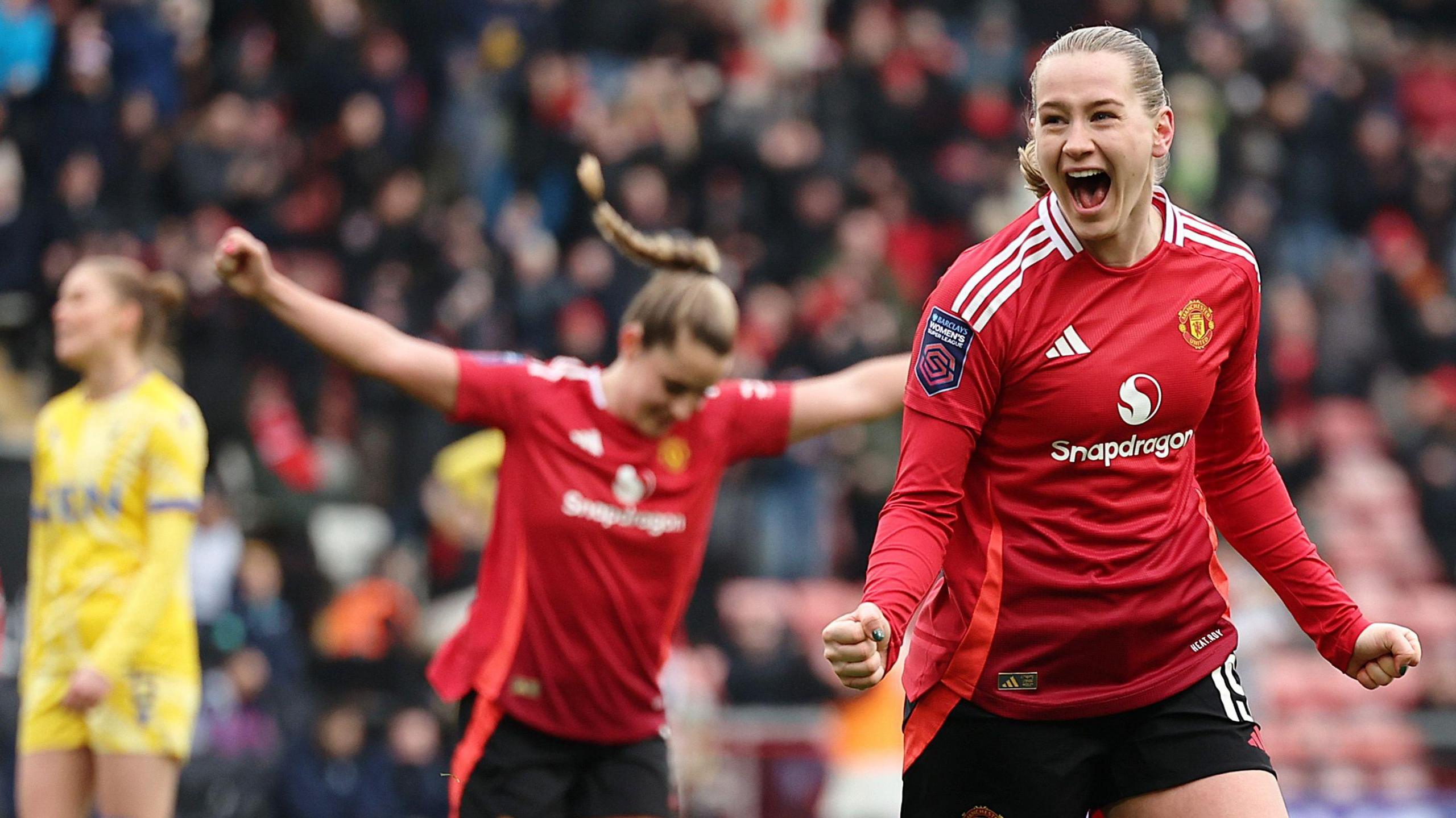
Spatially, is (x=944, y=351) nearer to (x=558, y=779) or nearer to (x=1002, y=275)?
(x=1002, y=275)

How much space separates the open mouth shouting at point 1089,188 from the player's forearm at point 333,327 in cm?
219

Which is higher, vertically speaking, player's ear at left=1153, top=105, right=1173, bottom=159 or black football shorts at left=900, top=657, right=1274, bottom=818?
player's ear at left=1153, top=105, right=1173, bottom=159

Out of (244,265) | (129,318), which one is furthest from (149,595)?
(244,265)

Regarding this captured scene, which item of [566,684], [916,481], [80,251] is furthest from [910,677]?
[80,251]

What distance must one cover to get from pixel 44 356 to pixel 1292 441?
29.1 ft

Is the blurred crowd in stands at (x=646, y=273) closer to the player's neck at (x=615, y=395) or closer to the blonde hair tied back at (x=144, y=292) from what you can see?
the blonde hair tied back at (x=144, y=292)

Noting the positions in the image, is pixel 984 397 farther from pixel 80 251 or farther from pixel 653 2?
pixel 653 2

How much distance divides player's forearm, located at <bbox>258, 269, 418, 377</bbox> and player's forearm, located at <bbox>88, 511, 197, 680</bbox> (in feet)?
4.51

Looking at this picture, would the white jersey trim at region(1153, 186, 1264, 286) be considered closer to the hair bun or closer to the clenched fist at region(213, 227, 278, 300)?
the hair bun

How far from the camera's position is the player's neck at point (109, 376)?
21.9 feet

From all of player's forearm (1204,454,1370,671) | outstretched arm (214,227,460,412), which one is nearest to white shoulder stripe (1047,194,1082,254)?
player's forearm (1204,454,1370,671)

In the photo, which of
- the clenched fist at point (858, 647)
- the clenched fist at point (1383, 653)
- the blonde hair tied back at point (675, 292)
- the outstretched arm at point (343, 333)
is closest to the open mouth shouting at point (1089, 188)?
the clenched fist at point (858, 647)

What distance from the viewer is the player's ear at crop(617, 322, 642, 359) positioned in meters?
5.72

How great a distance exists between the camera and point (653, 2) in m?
15.5
